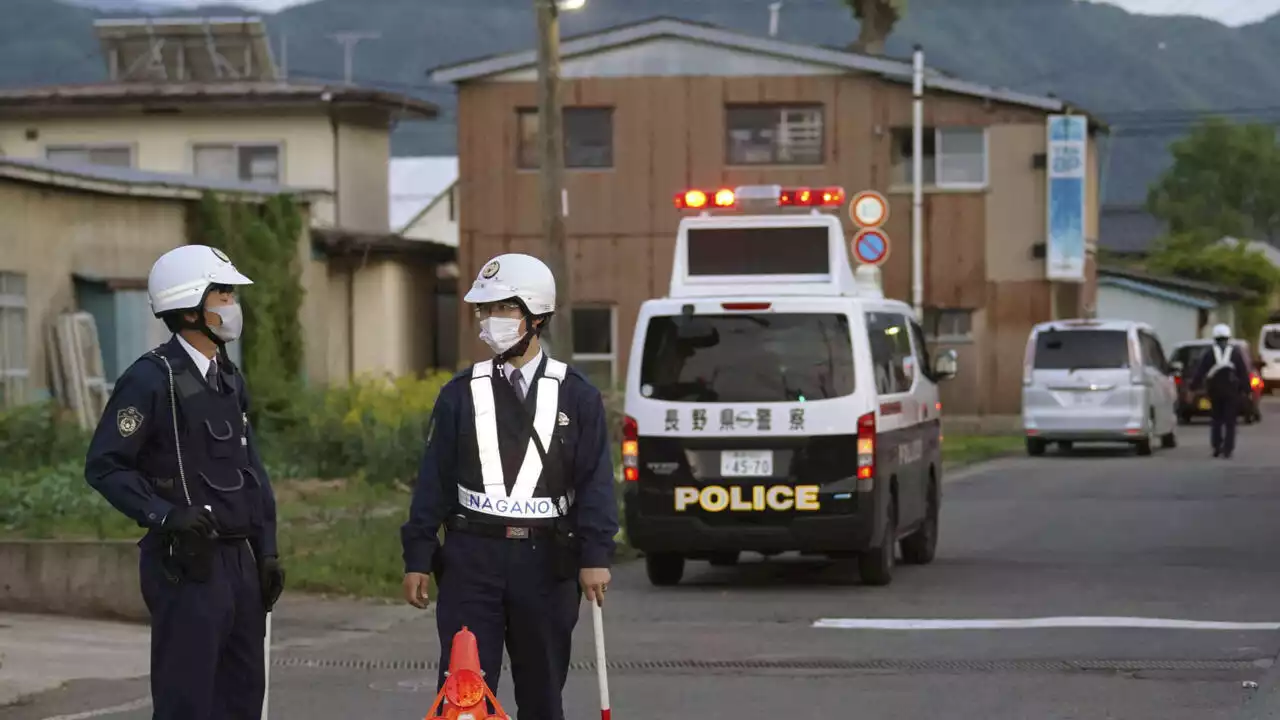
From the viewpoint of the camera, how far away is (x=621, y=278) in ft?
132

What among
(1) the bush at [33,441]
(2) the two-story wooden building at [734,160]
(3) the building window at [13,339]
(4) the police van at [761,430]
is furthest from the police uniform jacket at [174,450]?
(2) the two-story wooden building at [734,160]

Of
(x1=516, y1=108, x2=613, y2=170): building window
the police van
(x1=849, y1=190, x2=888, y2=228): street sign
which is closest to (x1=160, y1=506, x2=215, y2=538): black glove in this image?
the police van

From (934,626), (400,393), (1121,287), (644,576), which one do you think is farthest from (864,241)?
(1121,287)

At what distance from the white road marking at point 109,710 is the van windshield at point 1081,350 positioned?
23.0m

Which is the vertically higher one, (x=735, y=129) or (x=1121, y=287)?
(x=735, y=129)

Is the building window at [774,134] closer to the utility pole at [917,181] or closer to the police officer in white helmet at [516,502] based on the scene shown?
the utility pole at [917,181]

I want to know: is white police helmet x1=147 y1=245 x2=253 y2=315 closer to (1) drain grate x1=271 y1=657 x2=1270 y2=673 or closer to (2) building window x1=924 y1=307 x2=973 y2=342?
(1) drain grate x1=271 y1=657 x2=1270 y2=673

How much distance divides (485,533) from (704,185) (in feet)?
112

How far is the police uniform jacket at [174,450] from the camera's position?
6.66m

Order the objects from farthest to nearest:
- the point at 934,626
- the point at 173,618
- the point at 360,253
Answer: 1. the point at 360,253
2. the point at 934,626
3. the point at 173,618

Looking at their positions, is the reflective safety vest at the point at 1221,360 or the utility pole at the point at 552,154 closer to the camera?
the utility pole at the point at 552,154

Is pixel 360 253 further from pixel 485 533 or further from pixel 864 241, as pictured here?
pixel 485 533

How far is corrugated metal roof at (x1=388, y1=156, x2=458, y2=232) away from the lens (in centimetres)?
6131

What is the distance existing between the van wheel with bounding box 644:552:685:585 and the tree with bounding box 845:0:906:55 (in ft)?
108
